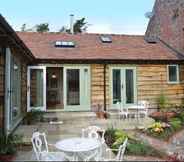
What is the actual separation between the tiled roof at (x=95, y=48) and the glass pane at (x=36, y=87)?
2.57ft

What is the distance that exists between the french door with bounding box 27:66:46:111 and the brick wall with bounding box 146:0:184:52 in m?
7.87

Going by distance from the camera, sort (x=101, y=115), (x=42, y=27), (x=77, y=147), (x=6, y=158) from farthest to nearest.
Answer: (x=42, y=27) → (x=101, y=115) → (x=6, y=158) → (x=77, y=147)

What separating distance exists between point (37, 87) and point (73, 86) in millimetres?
1690

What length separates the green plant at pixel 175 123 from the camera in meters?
11.2

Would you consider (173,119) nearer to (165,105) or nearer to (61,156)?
(165,105)

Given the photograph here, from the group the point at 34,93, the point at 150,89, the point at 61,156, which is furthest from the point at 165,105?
the point at 61,156

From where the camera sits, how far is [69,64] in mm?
15430

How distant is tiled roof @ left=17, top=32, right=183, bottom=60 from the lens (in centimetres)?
1570

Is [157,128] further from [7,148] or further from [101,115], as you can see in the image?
[7,148]

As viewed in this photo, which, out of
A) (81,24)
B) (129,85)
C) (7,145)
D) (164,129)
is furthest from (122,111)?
(81,24)

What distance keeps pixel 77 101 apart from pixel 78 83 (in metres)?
0.85

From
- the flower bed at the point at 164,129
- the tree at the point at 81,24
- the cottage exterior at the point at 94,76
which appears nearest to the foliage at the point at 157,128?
the flower bed at the point at 164,129

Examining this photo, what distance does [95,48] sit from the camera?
55.6 ft

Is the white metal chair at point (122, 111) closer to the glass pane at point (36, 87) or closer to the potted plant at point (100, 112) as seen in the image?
the potted plant at point (100, 112)
